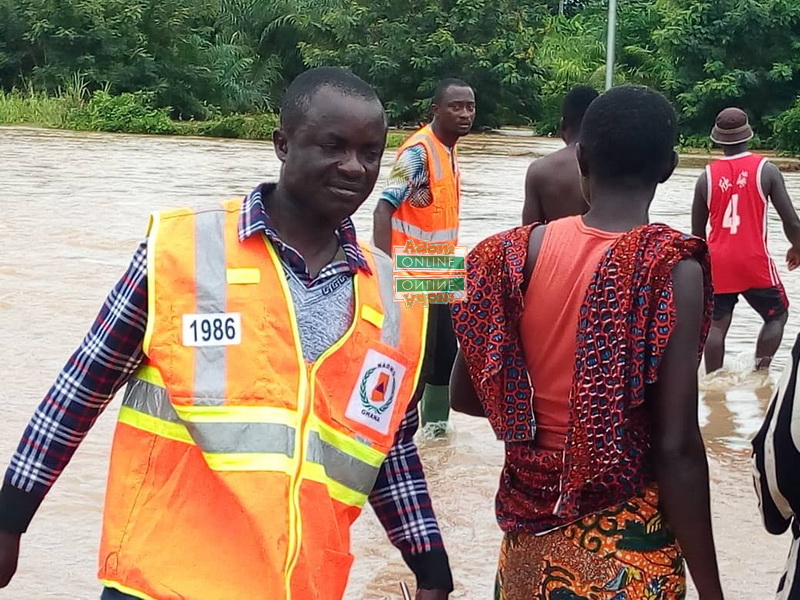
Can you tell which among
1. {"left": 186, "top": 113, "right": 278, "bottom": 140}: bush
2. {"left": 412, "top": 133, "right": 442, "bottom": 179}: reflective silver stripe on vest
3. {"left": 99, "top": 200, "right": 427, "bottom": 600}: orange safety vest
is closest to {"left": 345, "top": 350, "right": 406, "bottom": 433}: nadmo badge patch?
{"left": 99, "top": 200, "right": 427, "bottom": 600}: orange safety vest

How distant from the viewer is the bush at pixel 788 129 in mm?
Answer: 28859

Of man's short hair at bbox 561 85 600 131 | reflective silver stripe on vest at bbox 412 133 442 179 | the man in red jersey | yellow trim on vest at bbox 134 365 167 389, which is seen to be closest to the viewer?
yellow trim on vest at bbox 134 365 167 389

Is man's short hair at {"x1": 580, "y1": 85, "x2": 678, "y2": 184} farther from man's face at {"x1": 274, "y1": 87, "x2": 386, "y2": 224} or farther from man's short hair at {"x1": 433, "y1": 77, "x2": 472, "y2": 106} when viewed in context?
man's short hair at {"x1": 433, "y1": 77, "x2": 472, "y2": 106}

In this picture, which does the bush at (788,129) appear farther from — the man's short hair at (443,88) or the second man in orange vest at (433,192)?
the second man in orange vest at (433,192)

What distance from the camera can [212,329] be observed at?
223 cm

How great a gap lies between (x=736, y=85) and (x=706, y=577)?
Result: 29.4m

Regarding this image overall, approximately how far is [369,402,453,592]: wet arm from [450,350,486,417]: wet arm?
0.32 metres

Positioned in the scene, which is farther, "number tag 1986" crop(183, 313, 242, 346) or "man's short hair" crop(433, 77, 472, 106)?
"man's short hair" crop(433, 77, 472, 106)

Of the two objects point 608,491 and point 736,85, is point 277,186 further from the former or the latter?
point 736,85

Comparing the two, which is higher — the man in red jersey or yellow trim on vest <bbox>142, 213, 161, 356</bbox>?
yellow trim on vest <bbox>142, 213, 161, 356</bbox>

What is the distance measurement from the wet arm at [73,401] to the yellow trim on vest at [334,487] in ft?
1.28

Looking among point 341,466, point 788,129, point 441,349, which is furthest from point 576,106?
point 788,129

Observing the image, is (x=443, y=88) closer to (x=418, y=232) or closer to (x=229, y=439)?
(x=418, y=232)

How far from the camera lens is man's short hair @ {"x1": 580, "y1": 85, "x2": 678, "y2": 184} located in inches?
104
